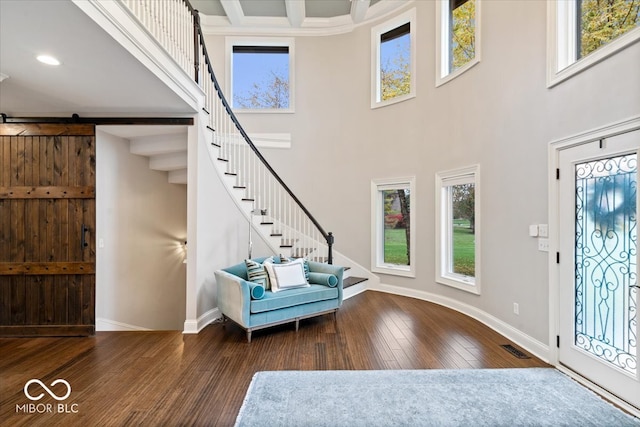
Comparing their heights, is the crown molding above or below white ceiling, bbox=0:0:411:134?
above

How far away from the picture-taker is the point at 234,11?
5.43 meters

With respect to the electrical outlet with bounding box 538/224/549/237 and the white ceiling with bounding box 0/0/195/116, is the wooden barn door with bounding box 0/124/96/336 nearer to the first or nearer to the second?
the white ceiling with bounding box 0/0/195/116

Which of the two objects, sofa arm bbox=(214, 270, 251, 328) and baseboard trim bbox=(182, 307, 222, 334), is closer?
sofa arm bbox=(214, 270, 251, 328)

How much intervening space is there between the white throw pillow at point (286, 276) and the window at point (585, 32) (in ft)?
10.8

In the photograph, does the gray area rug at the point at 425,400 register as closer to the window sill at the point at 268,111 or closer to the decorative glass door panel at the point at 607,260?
the decorative glass door panel at the point at 607,260

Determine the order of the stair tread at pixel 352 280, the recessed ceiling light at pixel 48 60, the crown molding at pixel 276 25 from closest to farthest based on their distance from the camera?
the recessed ceiling light at pixel 48 60 < the stair tread at pixel 352 280 < the crown molding at pixel 276 25

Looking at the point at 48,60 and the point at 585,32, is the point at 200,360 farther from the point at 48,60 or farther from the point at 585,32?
the point at 585,32

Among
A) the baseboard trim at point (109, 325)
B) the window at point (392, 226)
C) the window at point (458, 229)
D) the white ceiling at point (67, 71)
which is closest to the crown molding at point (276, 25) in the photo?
the window at point (392, 226)

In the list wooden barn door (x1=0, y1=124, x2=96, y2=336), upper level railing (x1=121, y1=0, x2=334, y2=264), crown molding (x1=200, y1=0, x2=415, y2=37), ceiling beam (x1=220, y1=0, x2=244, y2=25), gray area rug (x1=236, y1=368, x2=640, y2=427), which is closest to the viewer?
gray area rug (x1=236, y1=368, x2=640, y2=427)

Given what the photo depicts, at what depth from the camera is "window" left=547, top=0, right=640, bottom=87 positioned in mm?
2238

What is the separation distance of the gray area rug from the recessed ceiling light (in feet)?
→ 9.68

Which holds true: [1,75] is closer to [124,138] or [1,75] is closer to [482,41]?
→ [124,138]

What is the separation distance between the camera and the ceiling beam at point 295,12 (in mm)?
5250

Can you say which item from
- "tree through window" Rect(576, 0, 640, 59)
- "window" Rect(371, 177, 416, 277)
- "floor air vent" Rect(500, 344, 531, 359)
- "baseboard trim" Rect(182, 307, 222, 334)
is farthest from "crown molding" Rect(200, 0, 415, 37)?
"floor air vent" Rect(500, 344, 531, 359)
